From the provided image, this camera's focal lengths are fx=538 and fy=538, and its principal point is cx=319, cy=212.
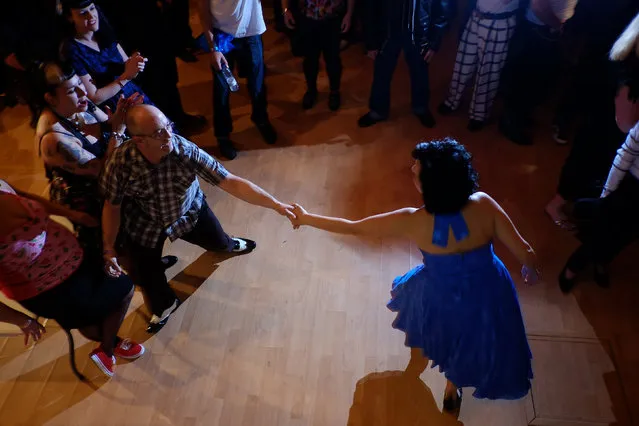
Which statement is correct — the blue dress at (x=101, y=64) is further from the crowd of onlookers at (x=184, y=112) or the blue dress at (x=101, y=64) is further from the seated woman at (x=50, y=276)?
the seated woman at (x=50, y=276)

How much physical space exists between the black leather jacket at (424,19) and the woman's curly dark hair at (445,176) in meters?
1.83

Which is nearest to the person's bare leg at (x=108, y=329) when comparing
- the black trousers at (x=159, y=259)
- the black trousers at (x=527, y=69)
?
the black trousers at (x=159, y=259)

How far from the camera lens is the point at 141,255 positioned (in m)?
2.55

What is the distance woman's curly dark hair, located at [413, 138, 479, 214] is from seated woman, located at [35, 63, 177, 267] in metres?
1.36

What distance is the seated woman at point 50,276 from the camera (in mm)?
2061

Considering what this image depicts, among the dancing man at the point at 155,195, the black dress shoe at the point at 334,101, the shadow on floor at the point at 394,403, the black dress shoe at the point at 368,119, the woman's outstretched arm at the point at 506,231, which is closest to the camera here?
the woman's outstretched arm at the point at 506,231

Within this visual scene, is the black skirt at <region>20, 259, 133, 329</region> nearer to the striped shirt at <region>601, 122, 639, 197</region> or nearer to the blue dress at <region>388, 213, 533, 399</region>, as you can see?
the blue dress at <region>388, 213, 533, 399</region>

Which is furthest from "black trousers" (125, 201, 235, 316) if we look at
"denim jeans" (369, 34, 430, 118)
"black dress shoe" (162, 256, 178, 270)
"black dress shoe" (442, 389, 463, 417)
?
"denim jeans" (369, 34, 430, 118)

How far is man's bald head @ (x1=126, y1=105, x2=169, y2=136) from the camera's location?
2107mm

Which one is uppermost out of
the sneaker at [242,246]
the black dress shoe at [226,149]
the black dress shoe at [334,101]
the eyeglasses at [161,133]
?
the eyeglasses at [161,133]

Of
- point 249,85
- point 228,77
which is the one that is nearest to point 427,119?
point 249,85

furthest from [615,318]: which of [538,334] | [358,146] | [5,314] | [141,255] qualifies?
[5,314]

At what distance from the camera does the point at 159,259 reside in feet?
8.60

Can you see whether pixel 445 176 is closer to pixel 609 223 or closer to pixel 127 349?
pixel 609 223
